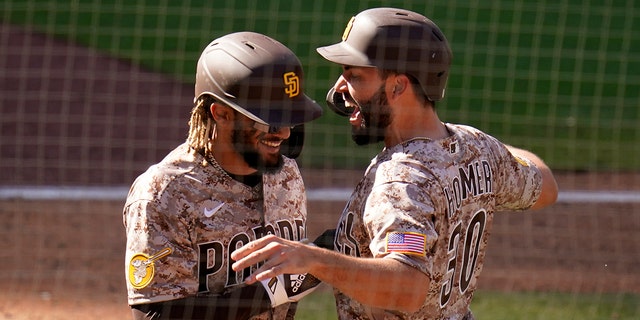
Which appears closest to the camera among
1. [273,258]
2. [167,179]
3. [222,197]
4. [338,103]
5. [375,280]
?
[273,258]

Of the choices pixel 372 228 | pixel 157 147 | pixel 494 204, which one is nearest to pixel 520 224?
pixel 157 147

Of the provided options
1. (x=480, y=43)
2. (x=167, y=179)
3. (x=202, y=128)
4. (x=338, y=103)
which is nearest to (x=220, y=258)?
(x=167, y=179)

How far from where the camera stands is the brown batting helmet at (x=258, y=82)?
307 cm

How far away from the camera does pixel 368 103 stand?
3.04 meters

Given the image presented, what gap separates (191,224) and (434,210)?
0.72m

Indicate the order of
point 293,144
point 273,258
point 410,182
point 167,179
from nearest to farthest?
point 273,258
point 410,182
point 167,179
point 293,144

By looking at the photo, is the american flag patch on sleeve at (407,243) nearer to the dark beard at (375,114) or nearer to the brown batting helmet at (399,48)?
the dark beard at (375,114)

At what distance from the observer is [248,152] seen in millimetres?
3111

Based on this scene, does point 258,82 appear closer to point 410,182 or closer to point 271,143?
point 271,143

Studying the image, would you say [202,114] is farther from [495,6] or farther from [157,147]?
[495,6]

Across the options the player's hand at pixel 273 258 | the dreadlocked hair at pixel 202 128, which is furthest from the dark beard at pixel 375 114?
the player's hand at pixel 273 258

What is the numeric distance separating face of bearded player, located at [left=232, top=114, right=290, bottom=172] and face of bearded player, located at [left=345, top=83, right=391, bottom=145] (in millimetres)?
224

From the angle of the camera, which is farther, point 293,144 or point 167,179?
point 293,144

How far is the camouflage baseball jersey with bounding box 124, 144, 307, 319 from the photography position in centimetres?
294
